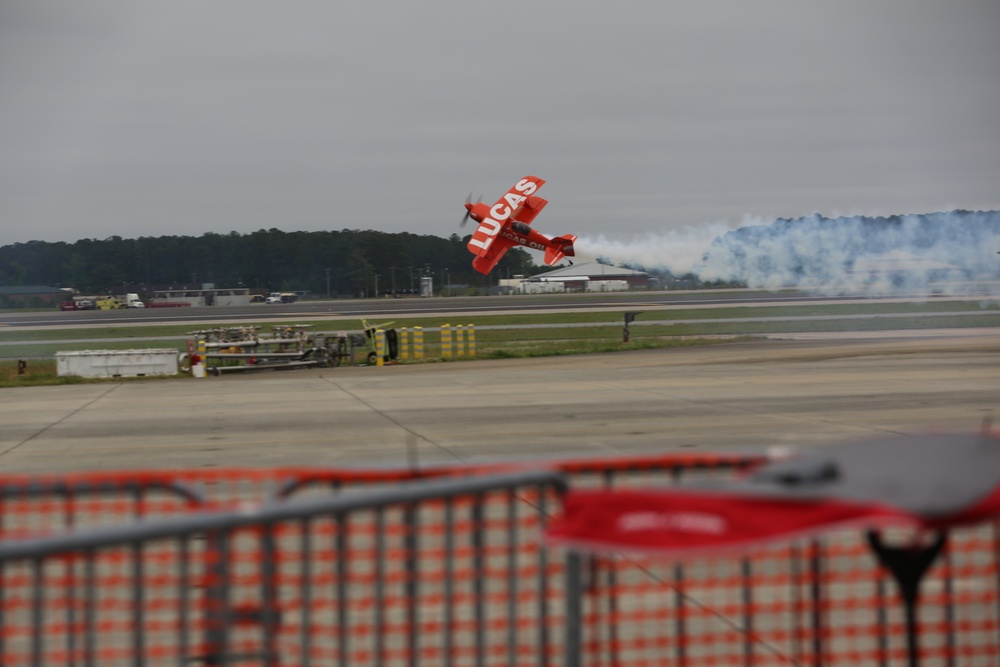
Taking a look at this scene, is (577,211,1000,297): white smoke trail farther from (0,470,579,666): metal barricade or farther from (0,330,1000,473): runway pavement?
(0,470,579,666): metal barricade

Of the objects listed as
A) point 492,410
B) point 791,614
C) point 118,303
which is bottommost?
point 492,410

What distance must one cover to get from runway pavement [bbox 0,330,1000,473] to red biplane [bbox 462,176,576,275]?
999 cm

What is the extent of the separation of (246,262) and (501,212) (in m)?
131

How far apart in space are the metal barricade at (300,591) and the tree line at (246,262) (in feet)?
490

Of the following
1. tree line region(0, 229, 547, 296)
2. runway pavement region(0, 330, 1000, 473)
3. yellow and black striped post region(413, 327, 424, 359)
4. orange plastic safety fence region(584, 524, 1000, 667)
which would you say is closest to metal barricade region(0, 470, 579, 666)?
orange plastic safety fence region(584, 524, 1000, 667)

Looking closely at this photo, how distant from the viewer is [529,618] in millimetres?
7027

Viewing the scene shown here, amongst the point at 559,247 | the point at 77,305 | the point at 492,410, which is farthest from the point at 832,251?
the point at 77,305

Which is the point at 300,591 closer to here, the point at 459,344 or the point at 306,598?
the point at 306,598

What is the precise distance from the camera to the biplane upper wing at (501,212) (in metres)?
43.8

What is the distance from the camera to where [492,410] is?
21.3 m

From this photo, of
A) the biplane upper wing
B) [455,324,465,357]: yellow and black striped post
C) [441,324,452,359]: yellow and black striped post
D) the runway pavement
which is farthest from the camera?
the biplane upper wing

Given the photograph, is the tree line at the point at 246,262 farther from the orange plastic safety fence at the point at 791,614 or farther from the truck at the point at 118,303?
the orange plastic safety fence at the point at 791,614

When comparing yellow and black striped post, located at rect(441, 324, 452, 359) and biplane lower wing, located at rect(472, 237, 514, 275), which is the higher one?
biplane lower wing, located at rect(472, 237, 514, 275)

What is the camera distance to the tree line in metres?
161
